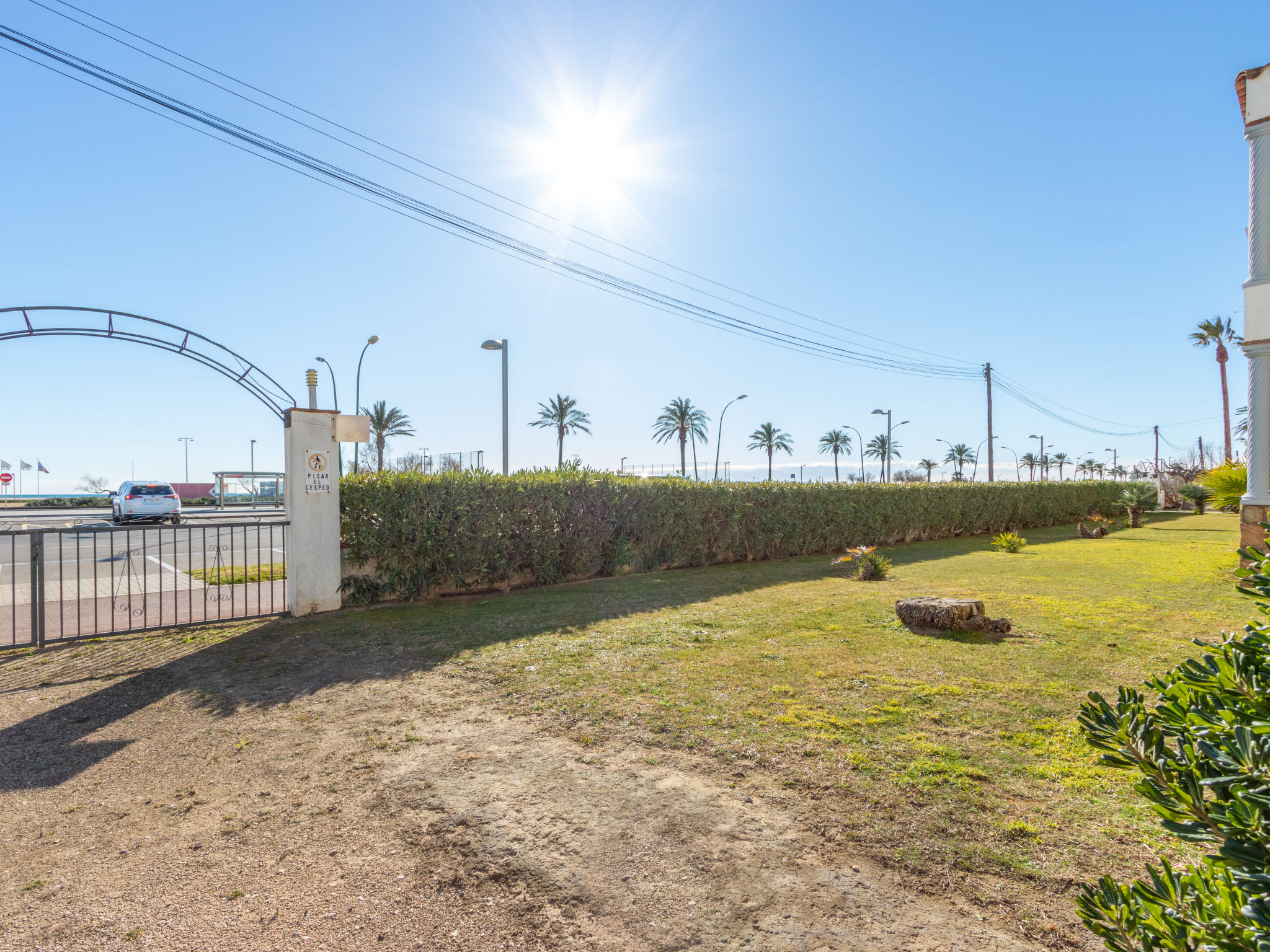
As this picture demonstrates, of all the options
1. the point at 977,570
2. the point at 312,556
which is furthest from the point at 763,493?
the point at 312,556

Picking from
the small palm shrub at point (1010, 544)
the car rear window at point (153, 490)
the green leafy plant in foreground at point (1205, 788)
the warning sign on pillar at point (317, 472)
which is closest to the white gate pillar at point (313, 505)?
the warning sign on pillar at point (317, 472)

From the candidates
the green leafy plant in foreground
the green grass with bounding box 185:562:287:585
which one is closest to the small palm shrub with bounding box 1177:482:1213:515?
the green grass with bounding box 185:562:287:585

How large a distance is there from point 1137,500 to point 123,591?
3287cm

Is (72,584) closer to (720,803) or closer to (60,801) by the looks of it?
(60,801)

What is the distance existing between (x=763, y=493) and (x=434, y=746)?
38.4 feet

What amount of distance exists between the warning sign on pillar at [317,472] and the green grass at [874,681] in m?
1.68

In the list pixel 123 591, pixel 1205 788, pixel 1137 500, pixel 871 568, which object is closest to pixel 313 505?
pixel 123 591

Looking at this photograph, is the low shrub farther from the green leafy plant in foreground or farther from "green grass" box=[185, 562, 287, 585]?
the green leafy plant in foreground

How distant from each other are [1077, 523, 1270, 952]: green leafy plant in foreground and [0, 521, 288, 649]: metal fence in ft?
22.8

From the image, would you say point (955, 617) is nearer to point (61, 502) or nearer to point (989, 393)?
point (989, 393)

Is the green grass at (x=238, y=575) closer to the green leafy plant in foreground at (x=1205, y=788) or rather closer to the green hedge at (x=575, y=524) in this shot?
the green hedge at (x=575, y=524)

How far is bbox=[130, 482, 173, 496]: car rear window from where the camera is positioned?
25125 mm

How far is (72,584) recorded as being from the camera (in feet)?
36.7

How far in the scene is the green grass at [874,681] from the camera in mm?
2934
